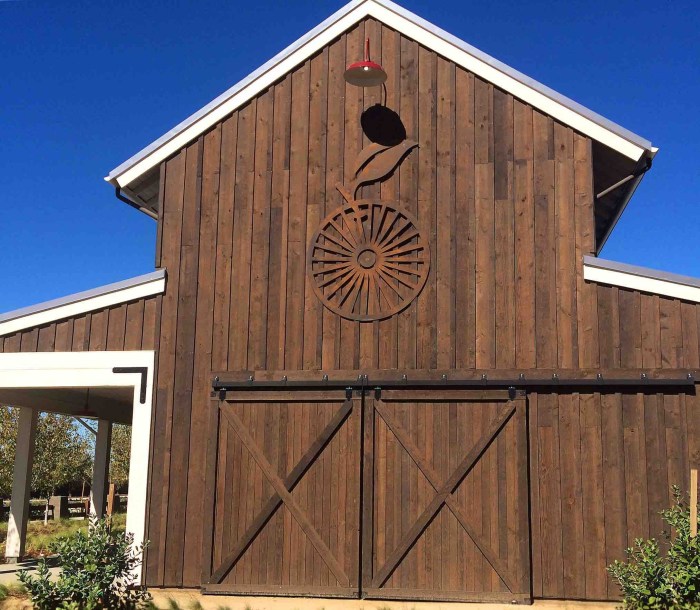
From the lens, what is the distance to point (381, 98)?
10.5m

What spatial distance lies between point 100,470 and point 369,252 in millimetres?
9205

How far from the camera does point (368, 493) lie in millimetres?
9492

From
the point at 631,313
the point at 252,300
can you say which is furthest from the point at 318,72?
the point at 631,313

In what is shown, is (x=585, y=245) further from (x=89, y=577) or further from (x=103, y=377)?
(x=89, y=577)

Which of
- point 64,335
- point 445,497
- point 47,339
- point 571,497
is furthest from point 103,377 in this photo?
point 571,497

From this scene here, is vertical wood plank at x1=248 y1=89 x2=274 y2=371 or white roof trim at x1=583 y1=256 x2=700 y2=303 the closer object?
white roof trim at x1=583 y1=256 x2=700 y2=303

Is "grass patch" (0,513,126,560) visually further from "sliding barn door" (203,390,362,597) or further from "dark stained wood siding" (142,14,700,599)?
"dark stained wood siding" (142,14,700,599)

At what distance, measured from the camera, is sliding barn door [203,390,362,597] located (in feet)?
31.1

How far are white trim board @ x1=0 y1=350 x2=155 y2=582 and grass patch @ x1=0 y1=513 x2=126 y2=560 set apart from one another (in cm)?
448

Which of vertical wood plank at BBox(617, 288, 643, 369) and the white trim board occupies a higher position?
vertical wood plank at BBox(617, 288, 643, 369)

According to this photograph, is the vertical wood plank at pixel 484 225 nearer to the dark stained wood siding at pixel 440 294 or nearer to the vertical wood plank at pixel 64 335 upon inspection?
the dark stained wood siding at pixel 440 294

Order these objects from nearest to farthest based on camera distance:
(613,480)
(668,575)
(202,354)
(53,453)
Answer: (668,575)
(613,480)
(202,354)
(53,453)

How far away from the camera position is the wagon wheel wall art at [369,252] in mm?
9922

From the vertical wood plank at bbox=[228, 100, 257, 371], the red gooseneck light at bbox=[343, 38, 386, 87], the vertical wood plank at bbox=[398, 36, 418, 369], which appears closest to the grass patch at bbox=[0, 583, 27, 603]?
the vertical wood plank at bbox=[228, 100, 257, 371]
